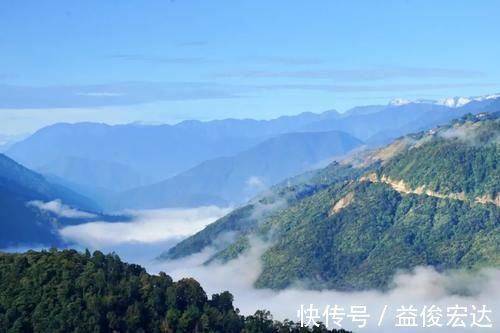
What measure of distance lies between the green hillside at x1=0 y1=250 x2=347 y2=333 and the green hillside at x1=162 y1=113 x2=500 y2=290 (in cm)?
9037

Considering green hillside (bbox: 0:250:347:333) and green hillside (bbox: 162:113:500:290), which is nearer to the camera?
green hillside (bbox: 0:250:347:333)

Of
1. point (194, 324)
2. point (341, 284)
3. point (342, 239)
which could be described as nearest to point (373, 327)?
point (341, 284)

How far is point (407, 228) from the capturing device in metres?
184

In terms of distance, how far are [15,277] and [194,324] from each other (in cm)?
1889

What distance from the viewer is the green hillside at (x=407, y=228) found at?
Answer: 569 ft

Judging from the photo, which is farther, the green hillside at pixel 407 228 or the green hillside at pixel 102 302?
the green hillside at pixel 407 228

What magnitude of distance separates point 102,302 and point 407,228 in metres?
114

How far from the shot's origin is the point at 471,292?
515 feet

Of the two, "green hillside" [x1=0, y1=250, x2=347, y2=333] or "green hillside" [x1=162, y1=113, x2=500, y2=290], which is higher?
"green hillside" [x1=162, y1=113, x2=500, y2=290]

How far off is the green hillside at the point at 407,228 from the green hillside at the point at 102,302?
3558 inches

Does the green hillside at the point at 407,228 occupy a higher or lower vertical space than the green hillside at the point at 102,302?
higher

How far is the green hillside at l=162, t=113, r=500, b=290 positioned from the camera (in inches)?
6826

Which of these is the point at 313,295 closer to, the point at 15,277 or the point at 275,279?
the point at 275,279

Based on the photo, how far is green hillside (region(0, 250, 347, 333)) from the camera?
258 feet
